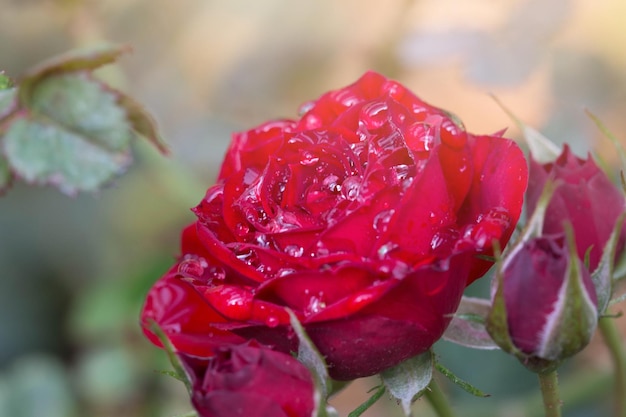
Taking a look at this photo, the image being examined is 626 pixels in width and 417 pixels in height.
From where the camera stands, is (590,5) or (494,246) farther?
(590,5)

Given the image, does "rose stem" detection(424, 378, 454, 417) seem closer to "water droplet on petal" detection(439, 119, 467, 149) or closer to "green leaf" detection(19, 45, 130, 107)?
"water droplet on petal" detection(439, 119, 467, 149)

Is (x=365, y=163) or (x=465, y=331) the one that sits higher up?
(x=365, y=163)

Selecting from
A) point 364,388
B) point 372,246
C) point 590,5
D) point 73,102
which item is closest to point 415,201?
point 372,246

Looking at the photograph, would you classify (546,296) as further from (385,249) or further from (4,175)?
(4,175)

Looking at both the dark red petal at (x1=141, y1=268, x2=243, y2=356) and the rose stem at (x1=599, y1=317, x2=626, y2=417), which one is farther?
the rose stem at (x1=599, y1=317, x2=626, y2=417)

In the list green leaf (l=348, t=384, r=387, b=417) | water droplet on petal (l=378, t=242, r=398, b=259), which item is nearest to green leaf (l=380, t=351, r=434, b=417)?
green leaf (l=348, t=384, r=387, b=417)

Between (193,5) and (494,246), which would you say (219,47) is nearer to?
(193,5)

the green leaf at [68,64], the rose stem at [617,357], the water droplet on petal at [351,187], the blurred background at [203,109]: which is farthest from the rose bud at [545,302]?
the blurred background at [203,109]
